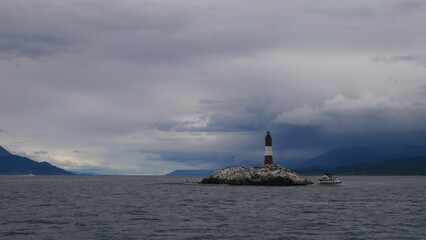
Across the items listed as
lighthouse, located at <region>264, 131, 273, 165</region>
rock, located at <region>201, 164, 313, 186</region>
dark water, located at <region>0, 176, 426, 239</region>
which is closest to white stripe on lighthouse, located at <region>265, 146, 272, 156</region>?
lighthouse, located at <region>264, 131, 273, 165</region>

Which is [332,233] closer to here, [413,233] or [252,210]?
[413,233]

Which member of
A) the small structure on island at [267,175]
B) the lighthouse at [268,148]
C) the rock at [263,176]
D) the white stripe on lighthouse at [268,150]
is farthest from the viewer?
the white stripe on lighthouse at [268,150]

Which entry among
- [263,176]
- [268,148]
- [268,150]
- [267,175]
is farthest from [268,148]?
[263,176]

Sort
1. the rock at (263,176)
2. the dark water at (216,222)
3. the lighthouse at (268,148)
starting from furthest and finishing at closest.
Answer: the rock at (263,176)
the lighthouse at (268,148)
the dark water at (216,222)

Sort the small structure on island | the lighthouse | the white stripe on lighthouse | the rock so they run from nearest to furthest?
the lighthouse, the small structure on island, the rock, the white stripe on lighthouse

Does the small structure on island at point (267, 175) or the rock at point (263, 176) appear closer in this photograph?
the small structure on island at point (267, 175)

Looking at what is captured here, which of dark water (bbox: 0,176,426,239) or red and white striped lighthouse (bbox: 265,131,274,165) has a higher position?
red and white striped lighthouse (bbox: 265,131,274,165)

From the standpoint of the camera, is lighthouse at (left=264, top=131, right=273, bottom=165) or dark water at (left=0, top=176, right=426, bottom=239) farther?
lighthouse at (left=264, top=131, right=273, bottom=165)

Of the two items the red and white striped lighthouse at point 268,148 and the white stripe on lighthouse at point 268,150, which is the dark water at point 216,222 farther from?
the white stripe on lighthouse at point 268,150

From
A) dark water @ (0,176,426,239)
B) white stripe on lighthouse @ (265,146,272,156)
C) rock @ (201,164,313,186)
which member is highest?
white stripe on lighthouse @ (265,146,272,156)

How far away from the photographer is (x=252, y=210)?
63.2 metres

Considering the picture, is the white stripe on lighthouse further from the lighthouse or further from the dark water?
the dark water

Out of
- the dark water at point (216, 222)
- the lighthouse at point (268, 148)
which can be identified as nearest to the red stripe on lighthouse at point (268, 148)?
the lighthouse at point (268, 148)

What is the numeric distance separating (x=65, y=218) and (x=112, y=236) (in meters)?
14.5
